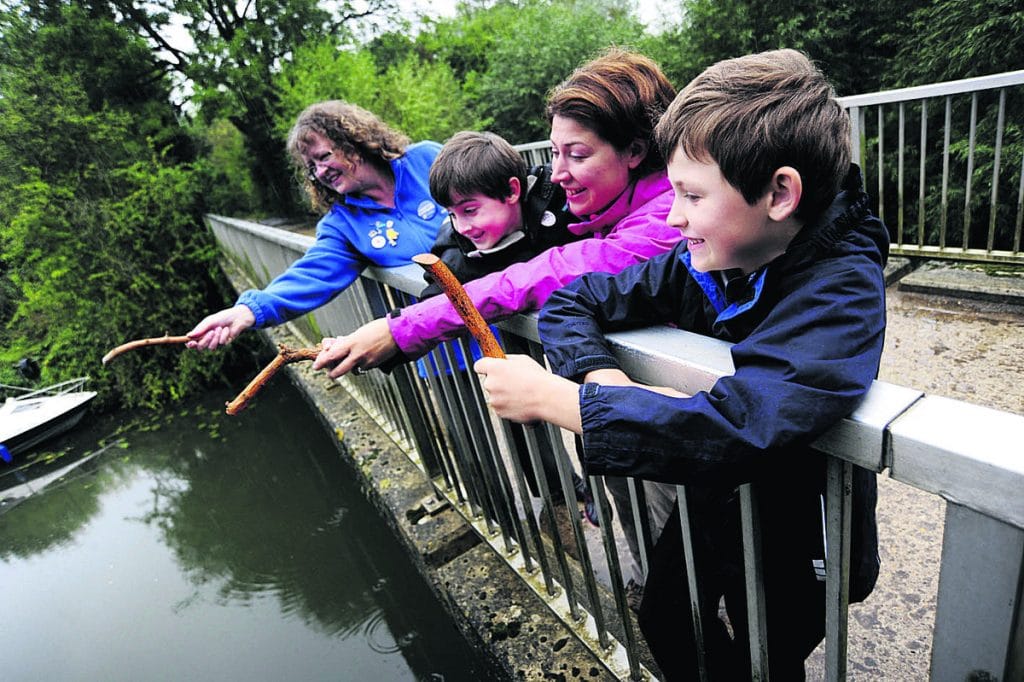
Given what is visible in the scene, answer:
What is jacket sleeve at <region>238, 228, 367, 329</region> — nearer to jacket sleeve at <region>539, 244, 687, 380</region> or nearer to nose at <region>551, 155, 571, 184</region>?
nose at <region>551, 155, 571, 184</region>

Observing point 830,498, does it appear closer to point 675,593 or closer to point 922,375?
point 675,593

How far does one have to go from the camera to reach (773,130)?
0.97m

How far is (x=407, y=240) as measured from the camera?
2.53 metres

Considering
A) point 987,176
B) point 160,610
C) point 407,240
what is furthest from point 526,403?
point 987,176

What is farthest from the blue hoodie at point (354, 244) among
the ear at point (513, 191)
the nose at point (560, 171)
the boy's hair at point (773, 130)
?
the boy's hair at point (773, 130)

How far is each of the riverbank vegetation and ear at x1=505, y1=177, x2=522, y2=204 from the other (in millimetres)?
2188

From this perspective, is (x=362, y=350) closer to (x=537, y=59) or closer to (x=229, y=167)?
(x=537, y=59)

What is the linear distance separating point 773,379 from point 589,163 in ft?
3.28

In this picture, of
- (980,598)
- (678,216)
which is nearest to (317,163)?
(678,216)

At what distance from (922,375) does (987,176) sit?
144 inches

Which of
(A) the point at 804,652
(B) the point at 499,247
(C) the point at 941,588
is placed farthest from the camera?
(B) the point at 499,247

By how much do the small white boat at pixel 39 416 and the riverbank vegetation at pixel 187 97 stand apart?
0.57 m

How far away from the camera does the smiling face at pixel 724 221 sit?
1008 mm

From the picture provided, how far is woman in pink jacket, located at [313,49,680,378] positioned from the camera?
4.73 feet
